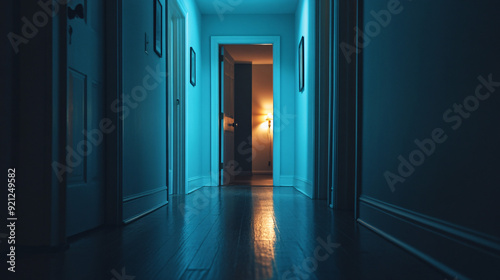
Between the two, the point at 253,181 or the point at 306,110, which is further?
the point at 253,181

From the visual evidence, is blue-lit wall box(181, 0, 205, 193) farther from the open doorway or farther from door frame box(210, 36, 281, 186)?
the open doorway

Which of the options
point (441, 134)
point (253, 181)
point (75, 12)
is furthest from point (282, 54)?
point (441, 134)

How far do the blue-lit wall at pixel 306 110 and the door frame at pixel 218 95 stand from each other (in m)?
0.43

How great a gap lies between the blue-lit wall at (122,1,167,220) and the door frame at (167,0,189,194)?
101 cm

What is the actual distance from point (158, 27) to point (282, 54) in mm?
2978

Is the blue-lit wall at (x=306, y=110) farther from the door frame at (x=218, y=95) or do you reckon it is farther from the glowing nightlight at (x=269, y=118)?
the glowing nightlight at (x=269, y=118)

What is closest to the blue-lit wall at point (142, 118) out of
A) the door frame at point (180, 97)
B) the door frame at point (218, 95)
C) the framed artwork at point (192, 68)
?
the door frame at point (180, 97)

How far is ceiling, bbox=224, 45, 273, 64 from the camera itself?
27.2ft

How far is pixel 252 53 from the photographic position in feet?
28.6

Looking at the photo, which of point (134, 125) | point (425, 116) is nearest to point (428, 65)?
point (425, 116)

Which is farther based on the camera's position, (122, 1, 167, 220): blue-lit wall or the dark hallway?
(122, 1, 167, 220): blue-lit wall

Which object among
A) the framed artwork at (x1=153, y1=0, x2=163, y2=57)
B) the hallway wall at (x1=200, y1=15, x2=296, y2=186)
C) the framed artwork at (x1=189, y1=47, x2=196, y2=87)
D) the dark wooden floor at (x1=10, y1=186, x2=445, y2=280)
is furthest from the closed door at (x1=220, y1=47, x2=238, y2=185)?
the dark wooden floor at (x1=10, y1=186, x2=445, y2=280)

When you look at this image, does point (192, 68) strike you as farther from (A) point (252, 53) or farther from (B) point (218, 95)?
(A) point (252, 53)

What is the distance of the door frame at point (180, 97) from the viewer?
4.56 meters
